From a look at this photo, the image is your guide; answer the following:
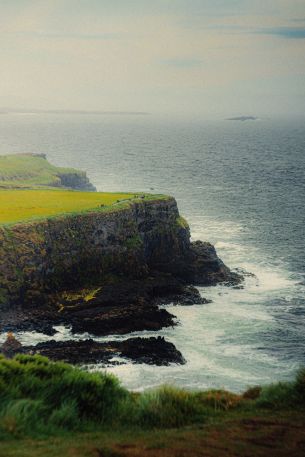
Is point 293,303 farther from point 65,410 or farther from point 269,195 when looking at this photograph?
point 269,195

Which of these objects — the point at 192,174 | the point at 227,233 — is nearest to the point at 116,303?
the point at 227,233

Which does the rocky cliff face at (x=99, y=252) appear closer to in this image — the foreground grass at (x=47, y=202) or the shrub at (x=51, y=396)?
the foreground grass at (x=47, y=202)

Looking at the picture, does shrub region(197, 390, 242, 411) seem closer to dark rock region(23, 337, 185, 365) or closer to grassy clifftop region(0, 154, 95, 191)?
dark rock region(23, 337, 185, 365)

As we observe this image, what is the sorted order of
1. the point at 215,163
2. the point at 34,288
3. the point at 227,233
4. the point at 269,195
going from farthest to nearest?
1. the point at 215,163
2. the point at 269,195
3. the point at 227,233
4. the point at 34,288

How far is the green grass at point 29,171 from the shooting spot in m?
114

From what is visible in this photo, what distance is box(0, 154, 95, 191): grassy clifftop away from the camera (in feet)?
378

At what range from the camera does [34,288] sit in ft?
183

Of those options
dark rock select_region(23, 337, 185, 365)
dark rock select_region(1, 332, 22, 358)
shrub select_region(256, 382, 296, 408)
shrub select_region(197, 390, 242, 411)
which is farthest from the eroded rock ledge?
shrub select_region(256, 382, 296, 408)

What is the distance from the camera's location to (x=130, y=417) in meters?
18.1

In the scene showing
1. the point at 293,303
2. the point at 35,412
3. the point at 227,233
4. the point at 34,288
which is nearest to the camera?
the point at 35,412

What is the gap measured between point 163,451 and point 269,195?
112493 millimetres

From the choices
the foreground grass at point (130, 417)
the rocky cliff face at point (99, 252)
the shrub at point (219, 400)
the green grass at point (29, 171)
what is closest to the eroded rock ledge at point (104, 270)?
the rocky cliff face at point (99, 252)

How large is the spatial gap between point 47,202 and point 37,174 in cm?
5193

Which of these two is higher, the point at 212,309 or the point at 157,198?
the point at 157,198
